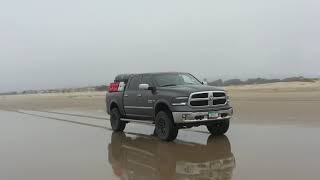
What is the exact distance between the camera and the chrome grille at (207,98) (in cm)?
1318

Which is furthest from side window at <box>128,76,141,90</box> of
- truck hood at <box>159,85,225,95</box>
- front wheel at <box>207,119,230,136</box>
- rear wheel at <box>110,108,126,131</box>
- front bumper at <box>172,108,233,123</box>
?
front bumper at <box>172,108,233,123</box>

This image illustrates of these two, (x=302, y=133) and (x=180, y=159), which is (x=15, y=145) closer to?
(x=180, y=159)

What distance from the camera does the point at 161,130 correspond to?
541 inches

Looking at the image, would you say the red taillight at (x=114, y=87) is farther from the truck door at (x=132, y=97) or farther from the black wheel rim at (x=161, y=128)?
the black wheel rim at (x=161, y=128)

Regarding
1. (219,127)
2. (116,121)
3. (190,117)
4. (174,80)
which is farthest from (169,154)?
(116,121)

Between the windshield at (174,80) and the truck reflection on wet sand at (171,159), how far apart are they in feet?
5.49

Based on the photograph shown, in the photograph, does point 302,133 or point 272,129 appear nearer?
point 302,133

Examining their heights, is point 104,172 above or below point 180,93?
below

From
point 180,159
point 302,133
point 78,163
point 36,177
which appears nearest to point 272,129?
point 302,133

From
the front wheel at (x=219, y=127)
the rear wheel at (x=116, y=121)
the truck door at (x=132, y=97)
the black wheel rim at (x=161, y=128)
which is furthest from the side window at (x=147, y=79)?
the front wheel at (x=219, y=127)

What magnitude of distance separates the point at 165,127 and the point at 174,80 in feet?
5.93

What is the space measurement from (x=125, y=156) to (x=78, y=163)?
1.24m

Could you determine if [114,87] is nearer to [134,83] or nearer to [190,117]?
[134,83]

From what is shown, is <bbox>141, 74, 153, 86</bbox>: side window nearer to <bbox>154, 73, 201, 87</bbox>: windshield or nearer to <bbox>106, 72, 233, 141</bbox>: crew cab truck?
<bbox>106, 72, 233, 141</bbox>: crew cab truck
